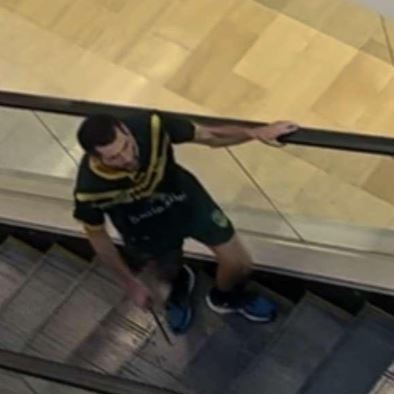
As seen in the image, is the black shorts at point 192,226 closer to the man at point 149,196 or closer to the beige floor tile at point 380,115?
the man at point 149,196

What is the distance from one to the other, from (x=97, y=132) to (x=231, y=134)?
596 millimetres

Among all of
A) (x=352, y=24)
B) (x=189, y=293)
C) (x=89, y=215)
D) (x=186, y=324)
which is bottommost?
(x=186, y=324)

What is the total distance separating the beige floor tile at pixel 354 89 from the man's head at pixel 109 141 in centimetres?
275

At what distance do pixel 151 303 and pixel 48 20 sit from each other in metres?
2.94

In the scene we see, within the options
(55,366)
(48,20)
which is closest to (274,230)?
(55,366)

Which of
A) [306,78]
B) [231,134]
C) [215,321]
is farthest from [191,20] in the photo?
[231,134]

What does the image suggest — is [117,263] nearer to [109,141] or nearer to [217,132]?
[217,132]

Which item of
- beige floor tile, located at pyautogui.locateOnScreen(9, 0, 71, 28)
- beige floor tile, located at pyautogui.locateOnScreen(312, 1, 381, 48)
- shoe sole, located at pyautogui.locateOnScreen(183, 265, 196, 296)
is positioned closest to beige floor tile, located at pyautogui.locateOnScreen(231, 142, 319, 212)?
shoe sole, located at pyautogui.locateOnScreen(183, 265, 196, 296)

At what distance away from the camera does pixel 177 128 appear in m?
4.34

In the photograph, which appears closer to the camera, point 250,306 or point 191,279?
point 250,306

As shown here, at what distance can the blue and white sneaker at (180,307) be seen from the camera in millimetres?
5293

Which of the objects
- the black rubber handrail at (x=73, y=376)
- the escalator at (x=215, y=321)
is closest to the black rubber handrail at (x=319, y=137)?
the escalator at (x=215, y=321)

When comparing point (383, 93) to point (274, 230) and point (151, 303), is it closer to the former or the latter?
point (274, 230)

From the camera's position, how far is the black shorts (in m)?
4.61
